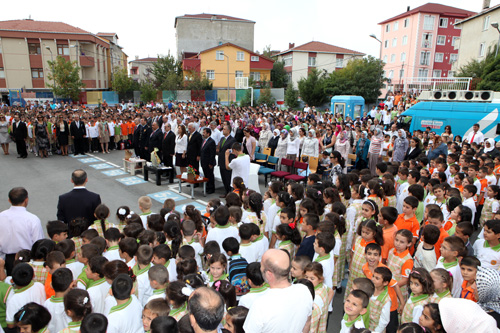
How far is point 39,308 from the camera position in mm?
2826

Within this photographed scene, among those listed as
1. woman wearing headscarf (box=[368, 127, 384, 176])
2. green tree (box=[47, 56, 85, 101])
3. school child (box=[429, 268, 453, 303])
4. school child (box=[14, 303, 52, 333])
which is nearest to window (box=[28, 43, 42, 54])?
green tree (box=[47, 56, 85, 101])

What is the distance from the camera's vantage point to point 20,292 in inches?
130

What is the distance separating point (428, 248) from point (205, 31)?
55.4 metres

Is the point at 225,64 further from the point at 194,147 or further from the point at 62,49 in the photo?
the point at 194,147

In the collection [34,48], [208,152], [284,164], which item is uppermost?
[34,48]

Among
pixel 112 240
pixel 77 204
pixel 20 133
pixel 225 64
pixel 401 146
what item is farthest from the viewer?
pixel 225 64

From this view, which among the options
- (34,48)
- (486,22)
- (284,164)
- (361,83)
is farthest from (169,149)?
(34,48)

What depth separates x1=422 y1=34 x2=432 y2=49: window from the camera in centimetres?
4400

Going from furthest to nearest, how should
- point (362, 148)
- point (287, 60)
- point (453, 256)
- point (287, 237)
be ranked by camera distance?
point (287, 60)
point (362, 148)
point (287, 237)
point (453, 256)

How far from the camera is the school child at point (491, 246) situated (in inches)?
162

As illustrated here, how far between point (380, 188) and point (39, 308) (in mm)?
5119

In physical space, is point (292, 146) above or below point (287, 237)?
above

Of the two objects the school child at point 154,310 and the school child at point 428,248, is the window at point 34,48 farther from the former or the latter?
the school child at point 428,248

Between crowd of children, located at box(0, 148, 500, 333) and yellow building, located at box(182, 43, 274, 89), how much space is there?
1574 inches
